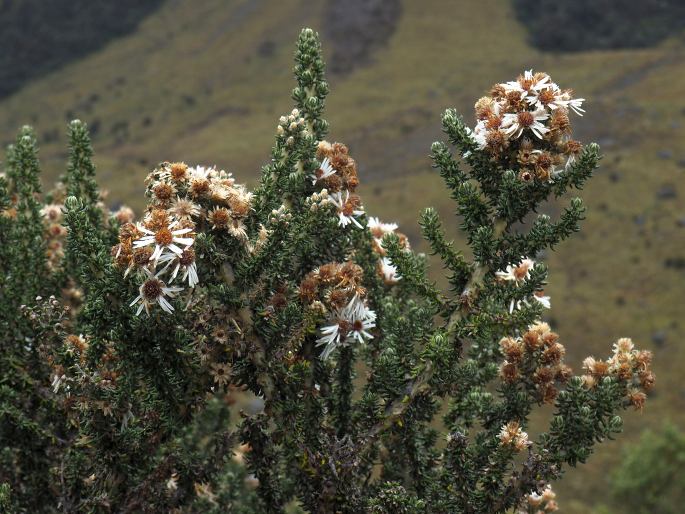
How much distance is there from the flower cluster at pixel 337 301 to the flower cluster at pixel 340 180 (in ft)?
1.61

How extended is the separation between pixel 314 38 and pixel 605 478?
64.6 m

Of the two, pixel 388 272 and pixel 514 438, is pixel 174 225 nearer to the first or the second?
pixel 514 438

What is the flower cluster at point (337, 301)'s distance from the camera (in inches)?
214

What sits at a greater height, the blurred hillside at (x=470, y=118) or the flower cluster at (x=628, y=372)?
the flower cluster at (x=628, y=372)

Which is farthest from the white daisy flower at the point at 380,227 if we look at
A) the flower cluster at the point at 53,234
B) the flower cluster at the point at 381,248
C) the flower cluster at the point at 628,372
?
the flower cluster at the point at 53,234

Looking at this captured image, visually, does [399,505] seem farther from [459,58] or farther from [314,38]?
[459,58]

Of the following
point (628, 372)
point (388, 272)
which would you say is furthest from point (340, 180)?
point (628, 372)

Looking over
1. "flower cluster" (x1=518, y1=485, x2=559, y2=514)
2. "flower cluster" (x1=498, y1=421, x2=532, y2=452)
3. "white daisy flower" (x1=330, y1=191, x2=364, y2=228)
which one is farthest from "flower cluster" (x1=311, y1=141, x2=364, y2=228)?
"flower cluster" (x1=518, y1=485, x2=559, y2=514)

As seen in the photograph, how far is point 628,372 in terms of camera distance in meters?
5.73

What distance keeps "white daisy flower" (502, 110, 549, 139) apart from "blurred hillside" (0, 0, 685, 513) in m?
57.6

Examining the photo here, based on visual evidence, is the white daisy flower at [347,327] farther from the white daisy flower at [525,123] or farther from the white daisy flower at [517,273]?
the white daisy flower at [525,123]

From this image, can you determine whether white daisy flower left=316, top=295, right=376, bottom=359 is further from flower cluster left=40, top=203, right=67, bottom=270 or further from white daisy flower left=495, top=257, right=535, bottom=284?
flower cluster left=40, top=203, right=67, bottom=270

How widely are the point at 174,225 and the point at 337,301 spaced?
1268 millimetres

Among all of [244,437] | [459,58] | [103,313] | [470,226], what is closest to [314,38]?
[470,226]
